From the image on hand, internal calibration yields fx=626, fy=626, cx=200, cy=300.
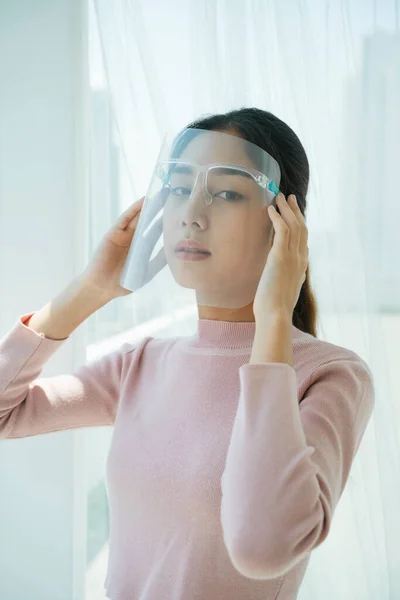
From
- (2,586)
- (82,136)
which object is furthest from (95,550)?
(82,136)

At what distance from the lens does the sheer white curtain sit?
1.36 m

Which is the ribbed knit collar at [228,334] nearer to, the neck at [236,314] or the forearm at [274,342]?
the neck at [236,314]

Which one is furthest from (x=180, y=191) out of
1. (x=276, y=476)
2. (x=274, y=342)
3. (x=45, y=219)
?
(x=45, y=219)

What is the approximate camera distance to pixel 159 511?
950mm

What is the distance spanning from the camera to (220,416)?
959mm

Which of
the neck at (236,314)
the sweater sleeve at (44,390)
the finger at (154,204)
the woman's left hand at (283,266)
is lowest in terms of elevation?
the sweater sleeve at (44,390)

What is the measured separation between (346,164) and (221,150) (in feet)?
1.66

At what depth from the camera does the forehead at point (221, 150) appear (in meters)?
0.95

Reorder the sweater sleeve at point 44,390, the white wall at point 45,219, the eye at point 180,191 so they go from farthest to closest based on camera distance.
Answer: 1. the white wall at point 45,219
2. the sweater sleeve at point 44,390
3. the eye at point 180,191

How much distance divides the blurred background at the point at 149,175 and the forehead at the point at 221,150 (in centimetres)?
46

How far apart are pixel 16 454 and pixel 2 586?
38 cm

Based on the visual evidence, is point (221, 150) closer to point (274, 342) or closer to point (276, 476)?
point (274, 342)

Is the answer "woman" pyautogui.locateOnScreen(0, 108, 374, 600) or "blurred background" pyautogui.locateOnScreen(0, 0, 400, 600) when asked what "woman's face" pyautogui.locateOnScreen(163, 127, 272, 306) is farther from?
"blurred background" pyautogui.locateOnScreen(0, 0, 400, 600)

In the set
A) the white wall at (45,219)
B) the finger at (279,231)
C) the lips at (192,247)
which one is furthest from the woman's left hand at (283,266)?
the white wall at (45,219)
